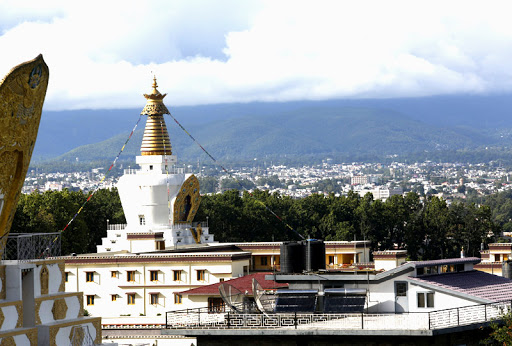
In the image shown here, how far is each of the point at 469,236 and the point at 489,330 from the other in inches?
2932

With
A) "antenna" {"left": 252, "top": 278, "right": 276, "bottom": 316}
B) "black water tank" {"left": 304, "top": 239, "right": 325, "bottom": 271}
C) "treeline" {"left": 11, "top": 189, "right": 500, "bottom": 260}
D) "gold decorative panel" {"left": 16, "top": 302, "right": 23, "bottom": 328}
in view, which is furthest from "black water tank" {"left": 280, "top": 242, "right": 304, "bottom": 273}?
"treeline" {"left": 11, "top": 189, "right": 500, "bottom": 260}

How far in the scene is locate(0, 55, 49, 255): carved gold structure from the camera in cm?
4350

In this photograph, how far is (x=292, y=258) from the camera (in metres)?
53.1

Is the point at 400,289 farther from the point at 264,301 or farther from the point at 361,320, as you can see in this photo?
→ the point at 264,301

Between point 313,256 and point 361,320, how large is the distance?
8734mm

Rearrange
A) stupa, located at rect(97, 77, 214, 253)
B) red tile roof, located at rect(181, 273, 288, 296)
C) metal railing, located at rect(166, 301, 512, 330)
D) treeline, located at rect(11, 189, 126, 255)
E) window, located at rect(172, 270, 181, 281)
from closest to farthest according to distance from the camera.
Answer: metal railing, located at rect(166, 301, 512, 330) → red tile roof, located at rect(181, 273, 288, 296) → window, located at rect(172, 270, 181, 281) → stupa, located at rect(97, 77, 214, 253) → treeline, located at rect(11, 189, 126, 255)

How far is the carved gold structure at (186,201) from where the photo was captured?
95.2 metres

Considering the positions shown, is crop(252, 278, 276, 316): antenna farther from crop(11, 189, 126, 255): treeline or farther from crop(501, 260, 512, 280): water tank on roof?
crop(11, 189, 126, 255): treeline

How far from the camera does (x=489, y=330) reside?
4547 cm

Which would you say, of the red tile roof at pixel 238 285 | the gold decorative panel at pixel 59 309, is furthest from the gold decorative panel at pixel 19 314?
the red tile roof at pixel 238 285

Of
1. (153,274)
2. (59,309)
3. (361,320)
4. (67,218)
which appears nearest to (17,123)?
(59,309)

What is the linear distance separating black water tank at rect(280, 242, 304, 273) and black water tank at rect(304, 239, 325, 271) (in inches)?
10.6

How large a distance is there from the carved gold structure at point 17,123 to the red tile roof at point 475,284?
600 inches

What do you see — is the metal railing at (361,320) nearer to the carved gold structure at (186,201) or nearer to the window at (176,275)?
the window at (176,275)
